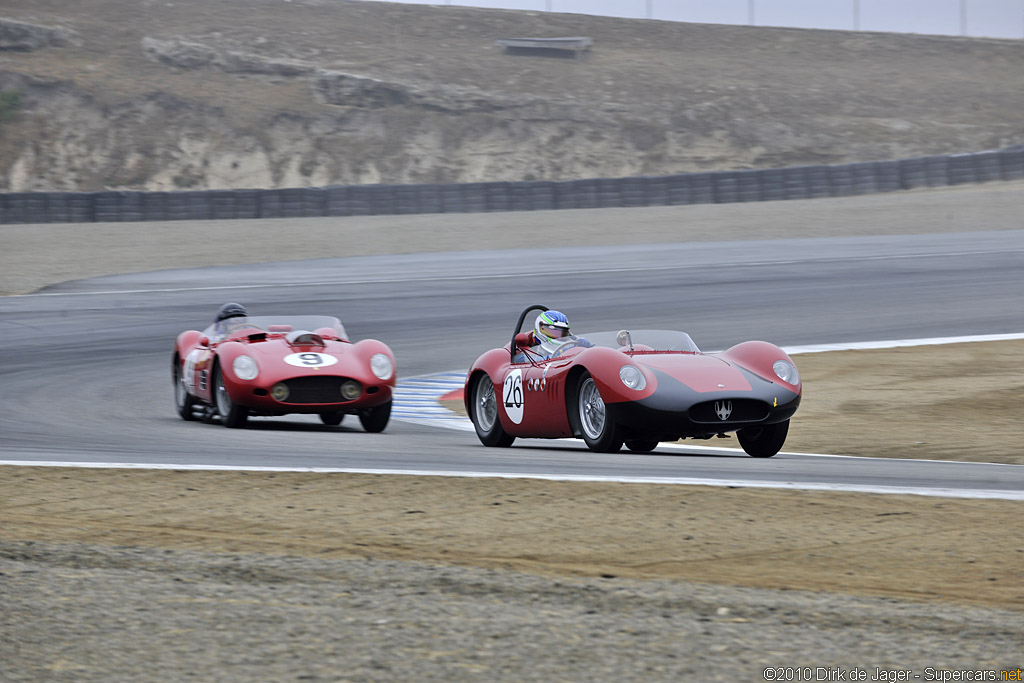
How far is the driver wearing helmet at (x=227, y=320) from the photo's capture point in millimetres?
12180

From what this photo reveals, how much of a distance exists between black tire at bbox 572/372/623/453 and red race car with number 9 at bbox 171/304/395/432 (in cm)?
239

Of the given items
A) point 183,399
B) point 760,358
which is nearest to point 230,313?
point 183,399

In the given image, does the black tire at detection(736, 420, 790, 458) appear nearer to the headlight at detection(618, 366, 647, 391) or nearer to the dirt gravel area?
the headlight at detection(618, 366, 647, 391)

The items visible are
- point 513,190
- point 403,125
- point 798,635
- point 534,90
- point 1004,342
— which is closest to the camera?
point 798,635

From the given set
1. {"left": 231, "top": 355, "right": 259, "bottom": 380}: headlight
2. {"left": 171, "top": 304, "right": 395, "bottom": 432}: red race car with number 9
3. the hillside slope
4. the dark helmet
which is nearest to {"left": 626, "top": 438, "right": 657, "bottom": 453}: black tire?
{"left": 171, "top": 304, "right": 395, "bottom": 432}: red race car with number 9

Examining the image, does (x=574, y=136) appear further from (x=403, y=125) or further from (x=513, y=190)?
(x=513, y=190)

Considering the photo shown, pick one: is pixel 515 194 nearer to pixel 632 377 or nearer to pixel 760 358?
pixel 760 358

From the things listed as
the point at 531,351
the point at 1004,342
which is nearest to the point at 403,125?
the point at 1004,342

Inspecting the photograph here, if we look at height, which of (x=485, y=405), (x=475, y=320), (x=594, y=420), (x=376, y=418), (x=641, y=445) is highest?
(x=594, y=420)

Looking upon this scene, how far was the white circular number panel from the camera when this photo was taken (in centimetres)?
1085

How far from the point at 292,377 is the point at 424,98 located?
38909 millimetres

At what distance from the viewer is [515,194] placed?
3244 cm

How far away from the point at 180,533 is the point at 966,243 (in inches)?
942

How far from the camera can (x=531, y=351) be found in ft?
33.1
